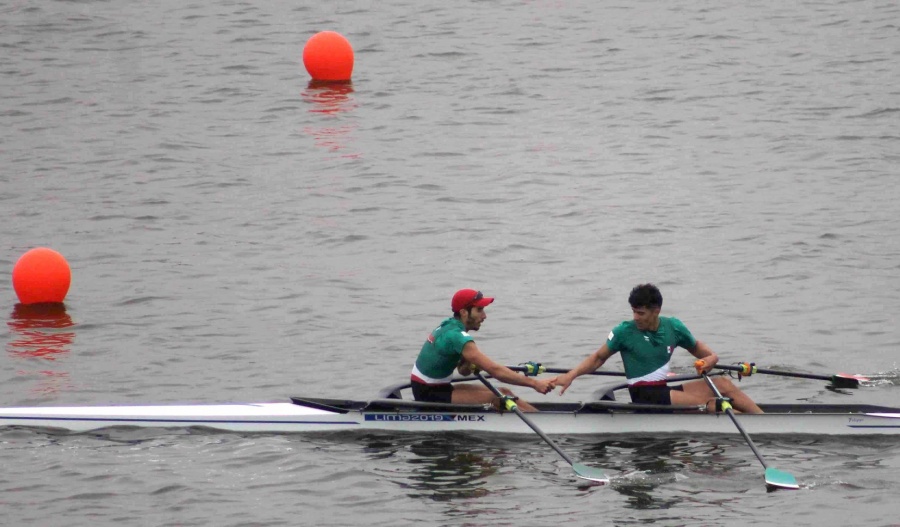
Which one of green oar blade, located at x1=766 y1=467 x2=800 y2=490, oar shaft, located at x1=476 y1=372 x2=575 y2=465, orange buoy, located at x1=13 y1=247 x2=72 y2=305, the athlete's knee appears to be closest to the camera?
green oar blade, located at x1=766 y1=467 x2=800 y2=490

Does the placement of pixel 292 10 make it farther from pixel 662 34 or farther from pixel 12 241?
pixel 12 241

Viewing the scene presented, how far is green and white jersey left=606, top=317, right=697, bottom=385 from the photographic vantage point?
1074 centimetres

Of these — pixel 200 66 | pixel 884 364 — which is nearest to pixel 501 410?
pixel 884 364

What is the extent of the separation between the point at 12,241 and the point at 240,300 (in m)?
4.35

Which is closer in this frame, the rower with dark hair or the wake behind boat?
the rower with dark hair

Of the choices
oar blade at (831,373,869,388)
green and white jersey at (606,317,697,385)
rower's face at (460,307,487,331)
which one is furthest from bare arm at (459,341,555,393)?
oar blade at (831,373,869,388)

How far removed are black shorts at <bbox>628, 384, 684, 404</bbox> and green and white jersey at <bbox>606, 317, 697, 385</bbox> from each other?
0.21 feet

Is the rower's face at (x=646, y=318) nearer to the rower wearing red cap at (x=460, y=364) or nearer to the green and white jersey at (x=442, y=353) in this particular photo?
the rower wearing red cap at (x=460, y=364)

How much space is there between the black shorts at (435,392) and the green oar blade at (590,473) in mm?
1490

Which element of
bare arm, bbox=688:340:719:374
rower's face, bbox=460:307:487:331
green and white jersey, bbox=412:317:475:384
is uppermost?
rower's face, bbox=460:307:487:331

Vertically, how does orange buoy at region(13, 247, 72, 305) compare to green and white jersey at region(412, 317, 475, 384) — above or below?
above

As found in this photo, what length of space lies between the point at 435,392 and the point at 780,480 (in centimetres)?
309

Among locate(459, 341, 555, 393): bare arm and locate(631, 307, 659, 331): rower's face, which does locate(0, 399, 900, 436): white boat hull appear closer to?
locate(459, 341, 555, 393): bare arm

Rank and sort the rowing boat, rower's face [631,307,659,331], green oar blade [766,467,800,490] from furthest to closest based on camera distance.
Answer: the rowing boat < rower's face [631,307,659,331] < green oar blade [766,467,800,490]
